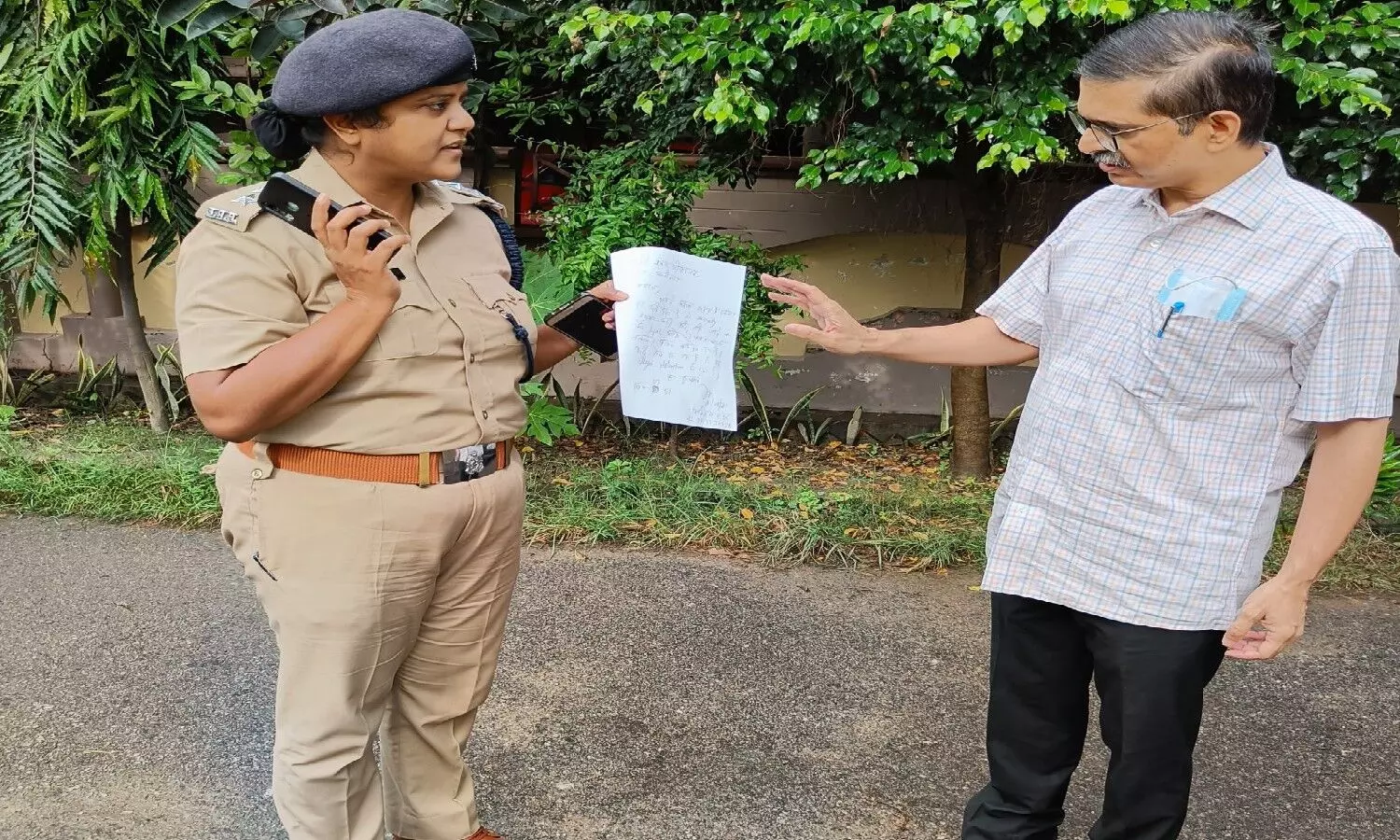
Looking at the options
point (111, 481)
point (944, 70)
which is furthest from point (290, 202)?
point (111, 481)

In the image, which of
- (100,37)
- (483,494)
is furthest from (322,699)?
(100,37)

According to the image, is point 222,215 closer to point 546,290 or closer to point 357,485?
point 357,485

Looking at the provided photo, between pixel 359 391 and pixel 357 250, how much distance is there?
0.26 metres

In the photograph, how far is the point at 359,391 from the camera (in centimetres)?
184

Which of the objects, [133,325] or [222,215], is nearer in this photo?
[222,215]

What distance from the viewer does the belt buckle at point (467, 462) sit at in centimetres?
195

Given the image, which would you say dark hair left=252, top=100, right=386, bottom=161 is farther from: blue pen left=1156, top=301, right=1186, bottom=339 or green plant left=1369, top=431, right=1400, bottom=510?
green plant left=1369, top=431, right=1400, bottom=510

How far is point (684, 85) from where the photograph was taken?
422 centimetres

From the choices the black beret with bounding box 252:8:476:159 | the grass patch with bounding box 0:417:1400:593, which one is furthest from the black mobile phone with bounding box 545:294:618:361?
the grass patch with bounding box 0:417:1400:593

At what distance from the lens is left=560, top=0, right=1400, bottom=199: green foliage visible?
355 cm

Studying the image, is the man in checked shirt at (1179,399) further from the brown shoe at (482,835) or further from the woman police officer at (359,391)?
the brown shoe at (482,835)

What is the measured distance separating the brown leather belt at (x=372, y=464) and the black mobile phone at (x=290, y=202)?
14.6 inches

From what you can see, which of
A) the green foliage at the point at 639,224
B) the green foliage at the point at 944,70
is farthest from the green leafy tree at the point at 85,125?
the green foliage at the point at 944,70

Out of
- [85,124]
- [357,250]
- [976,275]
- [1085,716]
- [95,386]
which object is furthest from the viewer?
[95,386]
